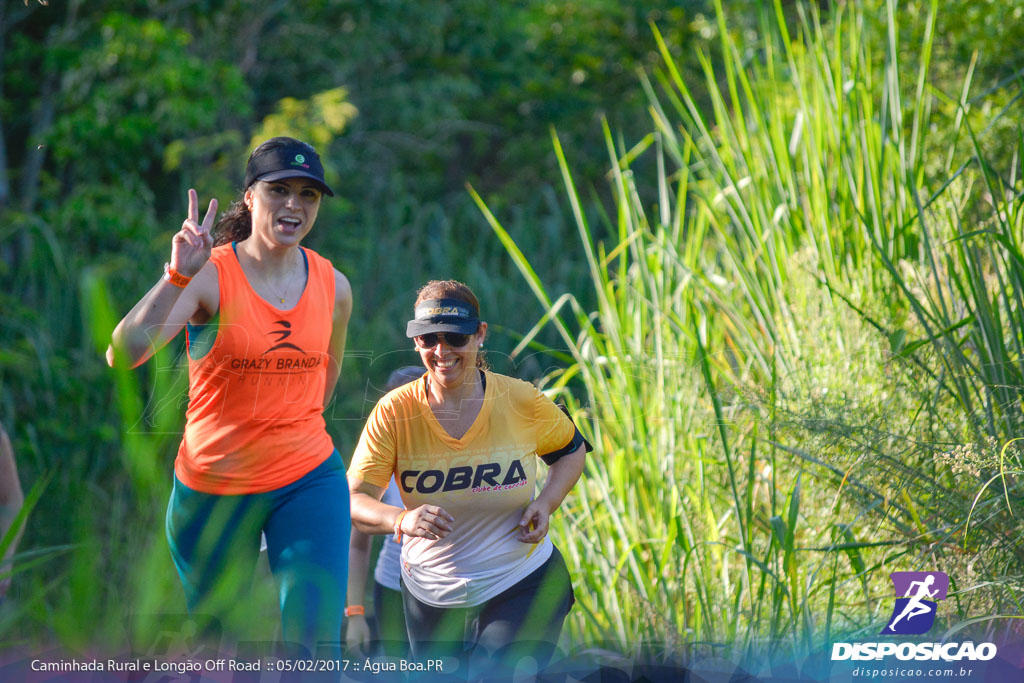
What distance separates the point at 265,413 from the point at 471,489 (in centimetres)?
47

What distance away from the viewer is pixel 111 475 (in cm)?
440

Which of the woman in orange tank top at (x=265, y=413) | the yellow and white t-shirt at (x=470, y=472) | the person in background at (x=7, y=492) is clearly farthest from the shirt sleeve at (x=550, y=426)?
the person in background at (x=7, y=492)

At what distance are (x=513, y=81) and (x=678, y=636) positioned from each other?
7473 millimetres

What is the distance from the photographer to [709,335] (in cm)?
325

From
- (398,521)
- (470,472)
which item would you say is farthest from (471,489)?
(398,521)

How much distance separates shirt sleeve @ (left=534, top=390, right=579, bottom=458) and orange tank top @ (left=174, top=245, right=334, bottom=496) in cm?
49

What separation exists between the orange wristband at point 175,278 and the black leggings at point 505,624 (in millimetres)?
863

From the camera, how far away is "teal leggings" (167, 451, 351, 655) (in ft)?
6.91

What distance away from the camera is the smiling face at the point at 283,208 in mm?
2043

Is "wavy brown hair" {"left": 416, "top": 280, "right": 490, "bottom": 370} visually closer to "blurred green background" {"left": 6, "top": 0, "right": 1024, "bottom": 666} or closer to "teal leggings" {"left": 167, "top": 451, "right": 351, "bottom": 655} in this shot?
"blurred green background" {"left": 6, "top": 0, "right": 1024, "bottom": 666}

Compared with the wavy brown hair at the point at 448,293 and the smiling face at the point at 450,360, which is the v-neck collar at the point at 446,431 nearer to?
the smiling face at the point at 450,360

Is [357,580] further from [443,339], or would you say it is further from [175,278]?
[175,278]

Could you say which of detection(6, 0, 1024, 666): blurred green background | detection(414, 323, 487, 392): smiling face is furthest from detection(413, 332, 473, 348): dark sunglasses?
detection(6, 0, 1024, 666): blurred green background

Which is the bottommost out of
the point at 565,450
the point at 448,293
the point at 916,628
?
the point at 916,628
